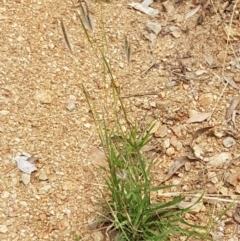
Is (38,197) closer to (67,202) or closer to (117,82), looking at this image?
(67,202)

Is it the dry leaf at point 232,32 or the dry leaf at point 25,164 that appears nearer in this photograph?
the dry leaf at point 25,164

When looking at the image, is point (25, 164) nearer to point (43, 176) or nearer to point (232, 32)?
point (43, 176)

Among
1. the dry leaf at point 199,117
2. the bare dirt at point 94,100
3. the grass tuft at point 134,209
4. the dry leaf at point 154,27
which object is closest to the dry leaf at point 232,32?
the bare dirt at point 94,100

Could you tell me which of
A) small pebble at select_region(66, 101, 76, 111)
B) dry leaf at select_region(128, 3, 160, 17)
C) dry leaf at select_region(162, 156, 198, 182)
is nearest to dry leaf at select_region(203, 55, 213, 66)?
dry leaf at select_region(128, 3, 160, 17)

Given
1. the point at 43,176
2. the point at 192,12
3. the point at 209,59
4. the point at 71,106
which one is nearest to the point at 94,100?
the point at 71,106

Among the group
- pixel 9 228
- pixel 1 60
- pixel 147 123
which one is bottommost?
pixel 9 228

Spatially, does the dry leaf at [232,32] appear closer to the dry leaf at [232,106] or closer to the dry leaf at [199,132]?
the dry leaf at [232,106]

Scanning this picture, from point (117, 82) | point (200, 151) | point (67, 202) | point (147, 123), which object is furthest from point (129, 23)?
point (67, 202)

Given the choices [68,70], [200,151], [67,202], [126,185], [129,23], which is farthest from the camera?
[129,23]
